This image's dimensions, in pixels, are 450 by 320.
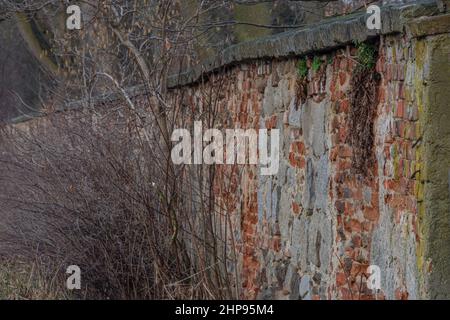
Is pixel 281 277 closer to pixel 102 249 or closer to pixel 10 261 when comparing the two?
pixel 102 249

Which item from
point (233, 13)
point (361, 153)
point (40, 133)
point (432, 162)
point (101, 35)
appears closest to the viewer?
point (432, 162)

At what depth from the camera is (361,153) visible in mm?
5707

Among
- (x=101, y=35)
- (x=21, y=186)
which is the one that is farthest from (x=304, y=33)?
(x=101, y=35)

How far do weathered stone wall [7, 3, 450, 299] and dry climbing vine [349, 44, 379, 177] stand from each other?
42 mm

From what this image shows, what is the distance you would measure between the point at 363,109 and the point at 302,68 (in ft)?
3.33

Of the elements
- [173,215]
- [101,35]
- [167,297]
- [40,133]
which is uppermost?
[101,35]

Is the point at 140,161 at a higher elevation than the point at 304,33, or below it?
below

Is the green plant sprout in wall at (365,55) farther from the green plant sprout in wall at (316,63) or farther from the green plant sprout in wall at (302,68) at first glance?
the green plant sprout in wall at (302,68)

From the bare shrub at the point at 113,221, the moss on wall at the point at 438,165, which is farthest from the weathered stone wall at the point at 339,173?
the bare shrub at the point at 113,221

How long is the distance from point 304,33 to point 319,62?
19 cm

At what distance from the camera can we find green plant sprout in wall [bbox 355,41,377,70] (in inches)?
221

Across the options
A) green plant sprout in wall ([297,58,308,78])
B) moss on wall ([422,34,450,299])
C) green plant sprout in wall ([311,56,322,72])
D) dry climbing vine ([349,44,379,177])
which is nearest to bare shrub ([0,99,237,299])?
green plant sprout in wall ([297,58,308,78])

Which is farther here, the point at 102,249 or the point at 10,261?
the point at 10,261

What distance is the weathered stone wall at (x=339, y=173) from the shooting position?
16.0 feet
